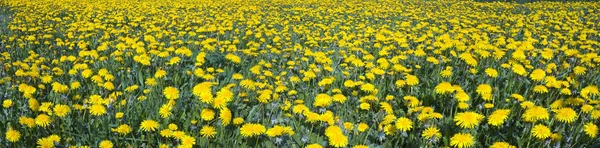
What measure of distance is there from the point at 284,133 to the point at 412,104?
115 centimetres

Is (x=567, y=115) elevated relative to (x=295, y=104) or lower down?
elevated

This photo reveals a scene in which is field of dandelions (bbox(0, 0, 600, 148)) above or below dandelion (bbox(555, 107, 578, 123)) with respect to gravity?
below

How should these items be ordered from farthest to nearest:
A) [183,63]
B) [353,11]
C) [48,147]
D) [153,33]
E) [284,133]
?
[353,11] < [153,33] < [183,63] < [284,133] < [48,147]

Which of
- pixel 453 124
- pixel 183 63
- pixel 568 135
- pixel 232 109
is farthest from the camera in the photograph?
pixel 183 63

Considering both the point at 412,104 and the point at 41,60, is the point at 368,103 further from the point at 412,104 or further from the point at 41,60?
the point at 41,60

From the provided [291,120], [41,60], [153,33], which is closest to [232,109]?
[291,120]

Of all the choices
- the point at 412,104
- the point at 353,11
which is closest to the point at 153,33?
the point at 412,104

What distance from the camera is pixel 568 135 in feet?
10.3

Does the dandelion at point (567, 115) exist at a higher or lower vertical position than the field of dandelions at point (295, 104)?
higher

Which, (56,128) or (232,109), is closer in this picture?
(56,128)

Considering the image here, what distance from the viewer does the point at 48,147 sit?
2.53m

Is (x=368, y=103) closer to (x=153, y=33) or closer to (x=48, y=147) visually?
(x=48, y=147)

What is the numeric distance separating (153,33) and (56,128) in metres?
4.31

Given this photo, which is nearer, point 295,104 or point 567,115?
point 567,115
